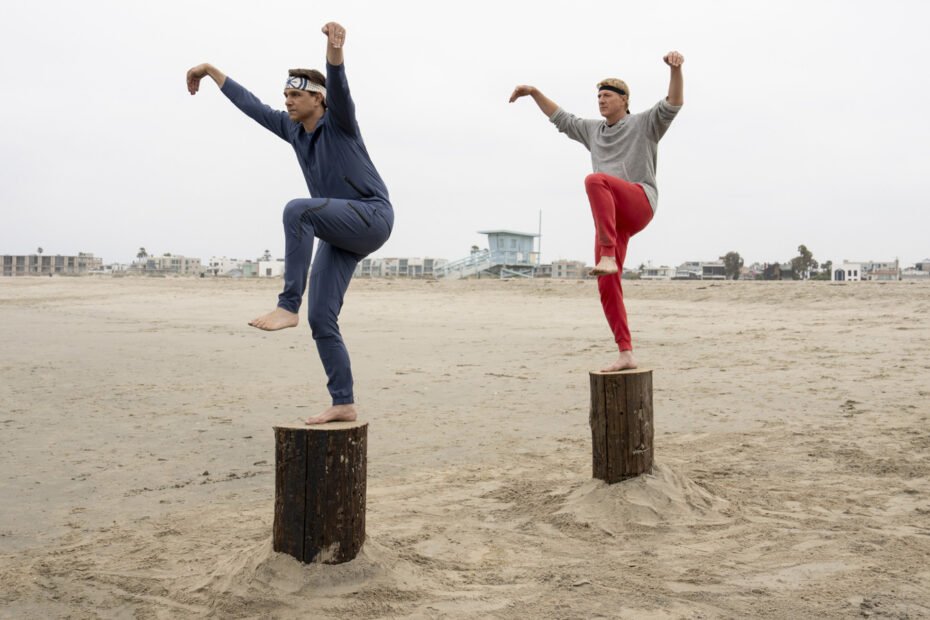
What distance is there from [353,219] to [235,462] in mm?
3179

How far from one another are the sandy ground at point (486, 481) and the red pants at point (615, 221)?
115 cm

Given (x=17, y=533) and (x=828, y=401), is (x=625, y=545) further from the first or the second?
(x=828, y=401)

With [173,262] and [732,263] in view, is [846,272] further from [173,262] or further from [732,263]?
[173,262]

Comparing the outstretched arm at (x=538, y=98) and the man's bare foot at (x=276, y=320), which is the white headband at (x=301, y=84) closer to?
the man's bare foot at (x=276, y=320)

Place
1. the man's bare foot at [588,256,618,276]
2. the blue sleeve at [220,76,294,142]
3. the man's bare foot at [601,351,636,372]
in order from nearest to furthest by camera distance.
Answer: the blue sleeve at [220,76,294,142]
the man's bare foot at [588,256,618,276]
the man's bare foot at [601,351,636,372]

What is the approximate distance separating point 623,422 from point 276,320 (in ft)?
7.66

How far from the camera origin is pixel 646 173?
17.8 feet

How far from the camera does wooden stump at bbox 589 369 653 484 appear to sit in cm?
511

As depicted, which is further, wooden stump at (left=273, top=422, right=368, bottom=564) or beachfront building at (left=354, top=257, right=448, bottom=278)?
beachfront building at (left=354, top=257, right=448, bottom=278)

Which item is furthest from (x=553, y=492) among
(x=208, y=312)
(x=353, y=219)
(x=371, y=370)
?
(x=208, y=312)

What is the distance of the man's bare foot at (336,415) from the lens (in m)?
4.10

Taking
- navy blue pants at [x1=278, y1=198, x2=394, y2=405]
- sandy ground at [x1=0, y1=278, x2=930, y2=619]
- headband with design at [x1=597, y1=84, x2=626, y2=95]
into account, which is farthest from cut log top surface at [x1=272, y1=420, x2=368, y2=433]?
headband with design at [x1=597, y1=84, x2=626, y2=95]

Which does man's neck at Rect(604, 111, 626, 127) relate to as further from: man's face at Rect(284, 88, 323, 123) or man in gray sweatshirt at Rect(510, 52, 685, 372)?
man's face at Rect(284, 88, 323, 123)

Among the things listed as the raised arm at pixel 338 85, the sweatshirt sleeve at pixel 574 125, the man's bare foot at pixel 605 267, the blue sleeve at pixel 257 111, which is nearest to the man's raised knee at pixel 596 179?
the man's bare foot at pixel 605 267
